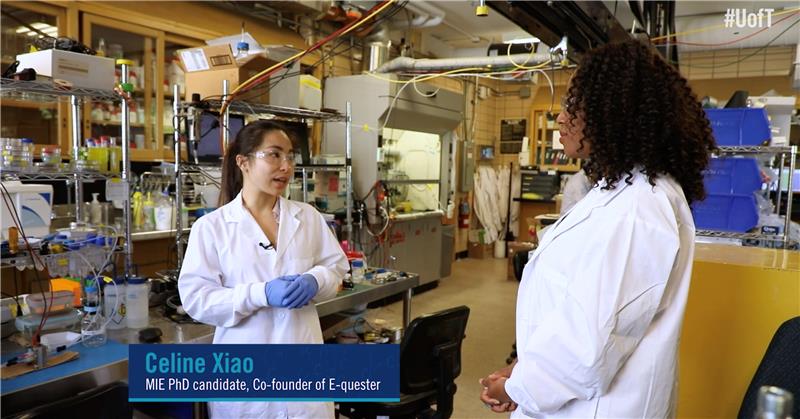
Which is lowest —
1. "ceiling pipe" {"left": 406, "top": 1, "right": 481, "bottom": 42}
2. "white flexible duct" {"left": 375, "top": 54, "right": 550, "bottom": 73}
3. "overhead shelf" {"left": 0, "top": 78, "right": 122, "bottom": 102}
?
"overhead shelf" {"left": 0, "top": 78, "right": 122, "bottom": 102}

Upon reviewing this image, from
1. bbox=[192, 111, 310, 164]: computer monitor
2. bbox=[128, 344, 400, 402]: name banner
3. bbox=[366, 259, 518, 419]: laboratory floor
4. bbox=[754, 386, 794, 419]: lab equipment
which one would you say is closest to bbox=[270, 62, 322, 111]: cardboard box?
bbox=[192, 111, 310, 164]: computer monitor

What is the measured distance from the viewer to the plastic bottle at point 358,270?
2.62 m

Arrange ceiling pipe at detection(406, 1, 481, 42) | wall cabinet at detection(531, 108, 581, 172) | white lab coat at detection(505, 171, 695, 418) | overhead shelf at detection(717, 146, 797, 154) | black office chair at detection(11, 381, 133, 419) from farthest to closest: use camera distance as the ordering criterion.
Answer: wall cabinet at detection(531, 108, 581, 172), ceiling pipe at detection(406, 1, 481, 42), overhead shelf at detection(717, 146, 797, 154), black office chair at detection(11, 381, 133, 419), white lab coat at detection(505, 171, 695, 418)

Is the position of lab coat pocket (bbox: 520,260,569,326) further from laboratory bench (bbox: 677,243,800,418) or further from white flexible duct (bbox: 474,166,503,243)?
white flexible duct (bbox: 474,166,503,243)

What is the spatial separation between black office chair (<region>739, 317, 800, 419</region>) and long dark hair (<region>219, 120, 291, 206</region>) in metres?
1.47

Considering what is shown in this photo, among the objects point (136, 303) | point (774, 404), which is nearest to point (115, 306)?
point (136, 303)

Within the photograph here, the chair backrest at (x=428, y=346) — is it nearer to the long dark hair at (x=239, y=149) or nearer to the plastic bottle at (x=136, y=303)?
the long dark hair at (x=239, y=149)

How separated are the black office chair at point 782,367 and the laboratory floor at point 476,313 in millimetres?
1716

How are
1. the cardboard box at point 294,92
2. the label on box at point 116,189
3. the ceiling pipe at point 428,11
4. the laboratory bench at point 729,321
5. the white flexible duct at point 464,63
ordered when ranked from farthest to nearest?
the ceiling pipe at point 428,11 → the white flexible duct at point 464,63 → the cardboard box at point 294,92 → the label on box at point 116,189 → the laboratory bench at point 729,321

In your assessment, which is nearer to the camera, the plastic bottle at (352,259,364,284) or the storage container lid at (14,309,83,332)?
the storage container lid at (14,309,83,332)

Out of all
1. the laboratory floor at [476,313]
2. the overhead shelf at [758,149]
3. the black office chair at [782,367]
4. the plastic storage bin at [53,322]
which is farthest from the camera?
the laboratory floor at [476,313]

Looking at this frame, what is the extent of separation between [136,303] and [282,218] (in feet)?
2.13

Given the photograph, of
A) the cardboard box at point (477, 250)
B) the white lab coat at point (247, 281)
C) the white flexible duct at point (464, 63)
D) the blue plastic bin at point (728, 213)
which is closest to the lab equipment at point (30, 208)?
the white lab coat at point (247, 281)

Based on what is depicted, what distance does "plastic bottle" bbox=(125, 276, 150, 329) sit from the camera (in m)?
1.84
